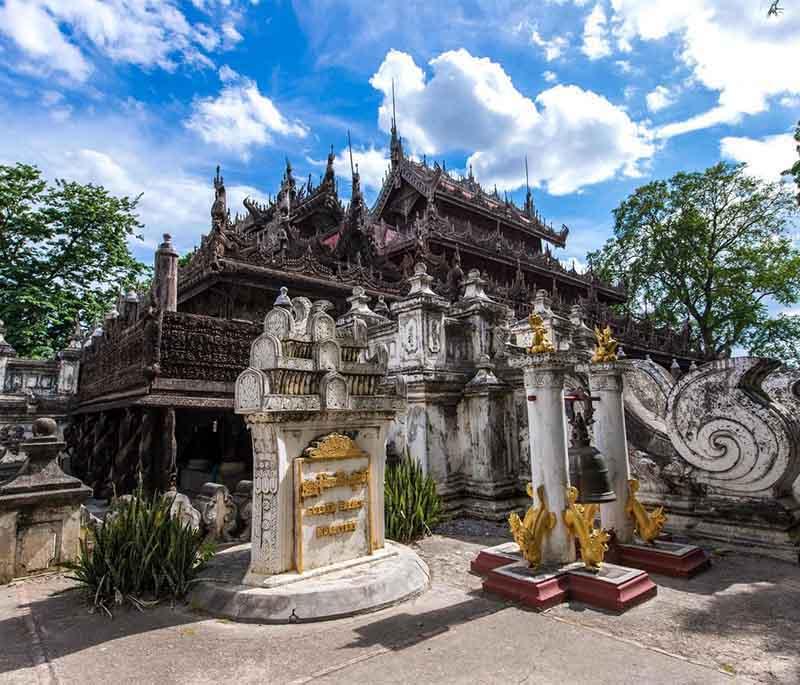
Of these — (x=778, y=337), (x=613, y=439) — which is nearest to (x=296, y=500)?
(x=613, y=439)

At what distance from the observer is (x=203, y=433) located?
12469 mm

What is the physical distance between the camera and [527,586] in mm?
4305

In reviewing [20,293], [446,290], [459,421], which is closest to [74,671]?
[459,421]

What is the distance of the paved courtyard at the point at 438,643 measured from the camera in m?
3.18

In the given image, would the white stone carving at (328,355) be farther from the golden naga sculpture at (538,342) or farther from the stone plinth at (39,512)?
the stone plinth at (39,512)

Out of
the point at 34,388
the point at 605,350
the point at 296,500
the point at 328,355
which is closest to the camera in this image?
the point at 296,500

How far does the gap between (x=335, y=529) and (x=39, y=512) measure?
3456 mm

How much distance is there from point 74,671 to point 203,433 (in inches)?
379

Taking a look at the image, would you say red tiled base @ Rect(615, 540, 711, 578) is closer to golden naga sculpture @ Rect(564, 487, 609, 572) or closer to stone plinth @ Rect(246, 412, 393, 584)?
golden naga sculpture @ Rect(564, 487, 609, 572)

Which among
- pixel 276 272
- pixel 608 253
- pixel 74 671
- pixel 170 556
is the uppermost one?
pixel 608 253

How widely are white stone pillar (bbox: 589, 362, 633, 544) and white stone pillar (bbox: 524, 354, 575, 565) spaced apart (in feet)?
3.01

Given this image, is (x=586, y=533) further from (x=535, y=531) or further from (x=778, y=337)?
(x=778, y=337)

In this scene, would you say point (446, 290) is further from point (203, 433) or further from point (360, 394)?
point (360, 394)

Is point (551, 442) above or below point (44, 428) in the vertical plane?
below
